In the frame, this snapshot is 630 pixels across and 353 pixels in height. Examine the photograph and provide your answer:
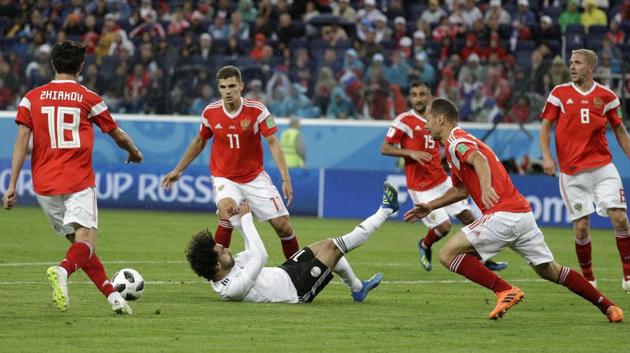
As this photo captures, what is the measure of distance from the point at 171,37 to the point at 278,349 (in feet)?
64.2

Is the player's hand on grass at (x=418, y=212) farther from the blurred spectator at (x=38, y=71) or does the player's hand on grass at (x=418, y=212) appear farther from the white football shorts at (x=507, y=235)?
the blurred spectator at (x=38, y=71)

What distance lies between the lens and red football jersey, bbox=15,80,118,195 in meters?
9.74

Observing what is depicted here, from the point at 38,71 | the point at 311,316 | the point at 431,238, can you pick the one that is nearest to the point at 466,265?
the point at 311,316

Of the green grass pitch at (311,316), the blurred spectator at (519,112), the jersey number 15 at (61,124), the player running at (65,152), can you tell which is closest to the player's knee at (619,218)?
the green grass pitch at (311,316)

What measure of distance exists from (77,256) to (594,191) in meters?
5.76

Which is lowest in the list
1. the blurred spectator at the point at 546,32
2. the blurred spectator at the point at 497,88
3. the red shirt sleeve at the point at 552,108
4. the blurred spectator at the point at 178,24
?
the blurred spectator at the point at 497,88

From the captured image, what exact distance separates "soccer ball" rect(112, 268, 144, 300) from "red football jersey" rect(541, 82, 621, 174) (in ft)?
15.2

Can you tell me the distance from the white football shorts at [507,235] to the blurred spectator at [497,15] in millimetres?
16783

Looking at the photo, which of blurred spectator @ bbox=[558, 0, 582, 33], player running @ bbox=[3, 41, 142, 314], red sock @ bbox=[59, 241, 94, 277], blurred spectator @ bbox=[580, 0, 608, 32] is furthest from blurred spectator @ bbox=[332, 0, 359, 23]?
→ red sock @ bbox=[59, 241, 94, 277]

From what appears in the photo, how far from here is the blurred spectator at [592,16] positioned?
25906 millimetres

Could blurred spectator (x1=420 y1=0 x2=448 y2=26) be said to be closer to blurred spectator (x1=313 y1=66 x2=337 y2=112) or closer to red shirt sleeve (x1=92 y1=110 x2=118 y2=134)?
blurred spectator (x1=313 y1=66 x2=337 y2=112)

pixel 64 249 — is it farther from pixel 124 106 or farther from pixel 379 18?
pixel 379 18

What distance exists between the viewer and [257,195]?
12.7m

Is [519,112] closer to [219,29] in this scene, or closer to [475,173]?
[219,29]
